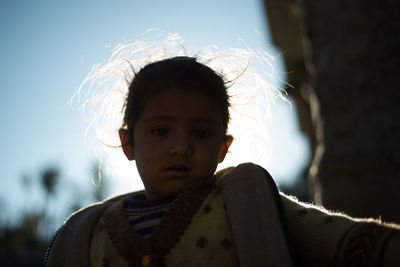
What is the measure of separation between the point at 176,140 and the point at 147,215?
362mm

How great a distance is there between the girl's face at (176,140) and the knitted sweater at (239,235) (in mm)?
93

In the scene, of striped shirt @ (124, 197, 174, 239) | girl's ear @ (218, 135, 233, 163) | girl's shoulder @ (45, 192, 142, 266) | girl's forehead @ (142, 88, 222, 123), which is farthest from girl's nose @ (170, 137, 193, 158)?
girl's shoulder @ (45, 192, 142, 266)

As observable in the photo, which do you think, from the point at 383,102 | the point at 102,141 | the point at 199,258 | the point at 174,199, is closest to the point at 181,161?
the point at 174,199

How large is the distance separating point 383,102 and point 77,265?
2128 millimetres

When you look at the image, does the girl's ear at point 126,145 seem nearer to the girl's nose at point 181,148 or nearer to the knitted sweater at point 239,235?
the knitted sweater at point 239,235

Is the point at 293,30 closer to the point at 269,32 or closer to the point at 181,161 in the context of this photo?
the point at 269,32

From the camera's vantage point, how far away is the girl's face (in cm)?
166

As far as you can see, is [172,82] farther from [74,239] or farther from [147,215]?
[74,239]

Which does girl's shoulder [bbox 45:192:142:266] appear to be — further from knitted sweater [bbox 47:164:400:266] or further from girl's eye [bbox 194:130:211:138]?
girl's eye [bbox 194:130:211:138]

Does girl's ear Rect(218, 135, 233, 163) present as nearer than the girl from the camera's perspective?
No

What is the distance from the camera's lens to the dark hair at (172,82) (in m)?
1.81

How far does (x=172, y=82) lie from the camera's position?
1.79m

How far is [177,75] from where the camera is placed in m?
1.82

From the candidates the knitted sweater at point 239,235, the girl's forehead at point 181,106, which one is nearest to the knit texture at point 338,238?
the knitted sweater at point 239,235
